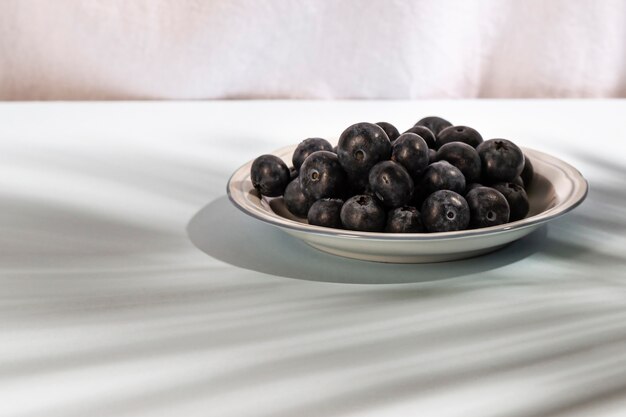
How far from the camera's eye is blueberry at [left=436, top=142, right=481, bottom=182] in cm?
62

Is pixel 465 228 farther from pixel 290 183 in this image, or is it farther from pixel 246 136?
pixel 246 136

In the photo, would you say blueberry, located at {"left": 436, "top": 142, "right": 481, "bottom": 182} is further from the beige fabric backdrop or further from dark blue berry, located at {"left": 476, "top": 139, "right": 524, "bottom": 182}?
the beige fabric backdrop

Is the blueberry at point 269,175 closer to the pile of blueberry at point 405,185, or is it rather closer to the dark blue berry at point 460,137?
the pile of blueberry at point 405,185

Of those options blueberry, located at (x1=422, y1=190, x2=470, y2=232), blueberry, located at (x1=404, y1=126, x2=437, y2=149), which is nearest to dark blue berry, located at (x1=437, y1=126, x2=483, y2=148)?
blueberry, located at (x1=404, y1=126, x2=437, y2=149)

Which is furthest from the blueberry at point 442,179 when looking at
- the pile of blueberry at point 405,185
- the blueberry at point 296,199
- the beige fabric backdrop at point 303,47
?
the beige fabric backdrop at point 303,47

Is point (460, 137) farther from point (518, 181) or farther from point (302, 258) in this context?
point (302, 258)

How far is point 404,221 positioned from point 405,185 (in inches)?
1.0

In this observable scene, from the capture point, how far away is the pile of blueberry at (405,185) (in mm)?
581

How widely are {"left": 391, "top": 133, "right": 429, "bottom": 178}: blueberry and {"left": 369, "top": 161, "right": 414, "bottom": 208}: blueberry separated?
1cm

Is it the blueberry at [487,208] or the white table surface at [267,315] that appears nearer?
the white table surface at [267,315]

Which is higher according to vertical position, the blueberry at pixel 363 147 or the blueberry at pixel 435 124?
the blueberry at pixel 435 124

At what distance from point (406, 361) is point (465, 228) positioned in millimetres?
156

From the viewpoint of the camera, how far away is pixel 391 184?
22.8 inches

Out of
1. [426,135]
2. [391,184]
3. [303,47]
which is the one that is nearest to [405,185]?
[391,184]
